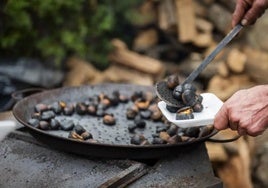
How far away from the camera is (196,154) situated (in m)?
1.78

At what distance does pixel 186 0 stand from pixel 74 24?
2.96ft

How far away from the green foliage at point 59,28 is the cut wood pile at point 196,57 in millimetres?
142

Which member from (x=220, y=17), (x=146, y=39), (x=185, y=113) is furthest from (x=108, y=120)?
(x=146, y=39)

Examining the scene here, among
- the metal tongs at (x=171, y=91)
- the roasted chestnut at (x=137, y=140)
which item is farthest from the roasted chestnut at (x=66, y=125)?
the metal tongs at (x=171, y=91)

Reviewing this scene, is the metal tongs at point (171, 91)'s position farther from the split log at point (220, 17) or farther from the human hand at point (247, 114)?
the split log at point (220, 17)

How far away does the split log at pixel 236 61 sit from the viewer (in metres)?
3.17

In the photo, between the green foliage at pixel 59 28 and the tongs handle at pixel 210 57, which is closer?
the tongs handle at pixel 210 57

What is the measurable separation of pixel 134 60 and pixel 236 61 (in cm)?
80

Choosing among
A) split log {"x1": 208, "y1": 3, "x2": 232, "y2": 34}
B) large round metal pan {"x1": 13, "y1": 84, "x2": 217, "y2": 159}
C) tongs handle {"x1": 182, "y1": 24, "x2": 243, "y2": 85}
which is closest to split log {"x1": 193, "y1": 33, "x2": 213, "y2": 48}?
split log {"x1": 208, "y1": 3, "x2": 232, "y2": 34}

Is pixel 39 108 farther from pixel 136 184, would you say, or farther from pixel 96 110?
pixel 136 184

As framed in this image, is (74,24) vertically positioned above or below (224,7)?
below

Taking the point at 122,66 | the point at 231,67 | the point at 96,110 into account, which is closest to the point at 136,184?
the point at 96,110

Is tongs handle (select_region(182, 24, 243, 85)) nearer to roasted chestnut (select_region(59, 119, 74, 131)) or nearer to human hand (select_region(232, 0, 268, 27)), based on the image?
human hand (select_region(232, 0, 268, 27))

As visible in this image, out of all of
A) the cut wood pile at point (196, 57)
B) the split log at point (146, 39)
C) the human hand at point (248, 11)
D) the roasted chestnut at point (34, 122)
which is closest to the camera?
the roasted chestnut at point (34, 122)
